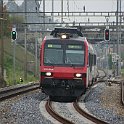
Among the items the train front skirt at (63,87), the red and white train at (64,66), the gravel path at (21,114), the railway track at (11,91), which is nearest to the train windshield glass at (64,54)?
the red and white train at (64,66)

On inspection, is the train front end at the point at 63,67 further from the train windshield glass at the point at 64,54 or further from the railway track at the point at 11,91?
the railway track at the point at 11,91

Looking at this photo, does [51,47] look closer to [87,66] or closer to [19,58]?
[87,66]

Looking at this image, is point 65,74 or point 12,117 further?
point 65,74

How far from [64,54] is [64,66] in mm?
671

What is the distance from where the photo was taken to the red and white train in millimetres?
21703

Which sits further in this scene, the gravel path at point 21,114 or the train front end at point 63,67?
the train front end at point 63,67

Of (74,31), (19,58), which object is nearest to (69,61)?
(74,31)

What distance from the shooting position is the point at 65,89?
21859mm

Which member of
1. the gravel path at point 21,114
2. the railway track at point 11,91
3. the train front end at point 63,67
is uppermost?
the train front end at point 63,67

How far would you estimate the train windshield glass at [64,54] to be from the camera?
22109 mm

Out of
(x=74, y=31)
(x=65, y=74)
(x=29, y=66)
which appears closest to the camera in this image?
(x=65, y=74)

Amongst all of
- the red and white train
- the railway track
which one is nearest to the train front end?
the red and white train

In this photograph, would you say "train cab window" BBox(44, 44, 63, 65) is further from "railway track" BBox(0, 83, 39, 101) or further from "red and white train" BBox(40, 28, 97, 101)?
"railway track" BBox(0, 83, 39, 101)

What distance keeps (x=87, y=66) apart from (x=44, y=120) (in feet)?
27.0
